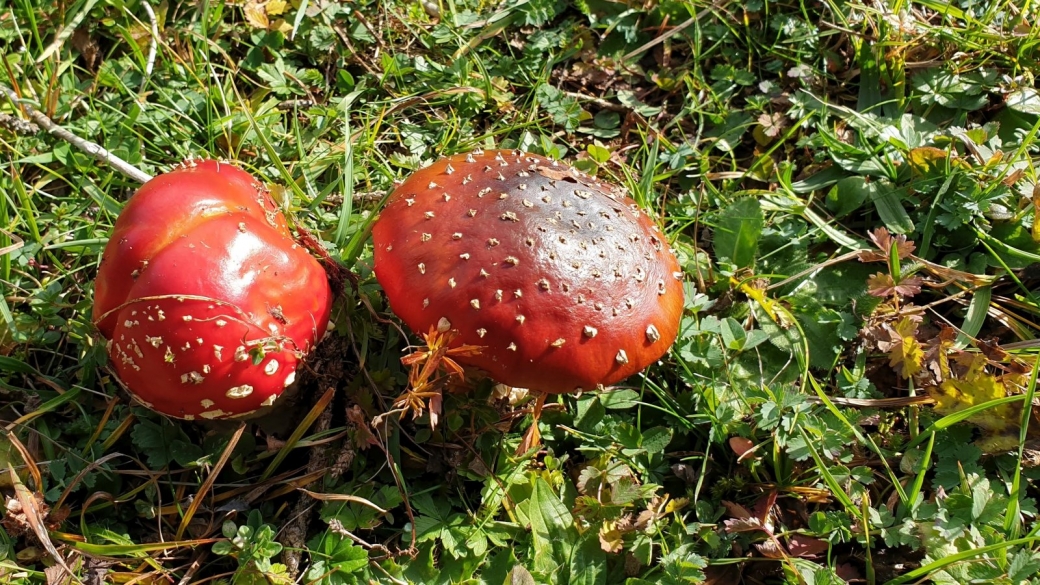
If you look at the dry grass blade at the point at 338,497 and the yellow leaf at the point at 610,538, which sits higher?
the dry grass blade at the point at 338,497

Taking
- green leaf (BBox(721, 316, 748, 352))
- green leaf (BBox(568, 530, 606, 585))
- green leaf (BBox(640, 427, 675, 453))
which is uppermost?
green leaf (BBox(721, 316, 748, 352))

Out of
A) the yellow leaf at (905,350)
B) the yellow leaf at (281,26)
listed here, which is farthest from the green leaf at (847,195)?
the yellow leaf at (281,26)

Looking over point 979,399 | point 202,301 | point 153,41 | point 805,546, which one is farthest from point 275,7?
point 979,399

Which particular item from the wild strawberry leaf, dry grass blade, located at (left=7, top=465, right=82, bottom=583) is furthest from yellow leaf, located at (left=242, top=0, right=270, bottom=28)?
the wild strawberry leaf

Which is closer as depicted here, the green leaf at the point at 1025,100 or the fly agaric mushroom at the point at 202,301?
the fly agaric mushroom at the point at 202,301

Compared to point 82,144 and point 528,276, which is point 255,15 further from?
point 528,276

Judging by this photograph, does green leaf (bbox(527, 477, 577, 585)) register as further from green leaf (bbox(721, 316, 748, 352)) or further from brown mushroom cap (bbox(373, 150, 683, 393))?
green leaf (bbox(721, 316, 748, 352))

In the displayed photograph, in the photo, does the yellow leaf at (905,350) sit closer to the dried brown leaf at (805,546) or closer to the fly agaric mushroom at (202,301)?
the dried brown leaf at (805,546)
